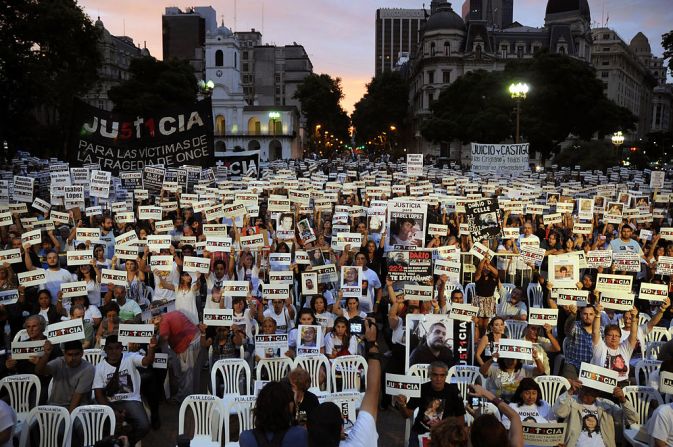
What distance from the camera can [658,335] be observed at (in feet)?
26.7

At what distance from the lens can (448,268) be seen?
9117 mm

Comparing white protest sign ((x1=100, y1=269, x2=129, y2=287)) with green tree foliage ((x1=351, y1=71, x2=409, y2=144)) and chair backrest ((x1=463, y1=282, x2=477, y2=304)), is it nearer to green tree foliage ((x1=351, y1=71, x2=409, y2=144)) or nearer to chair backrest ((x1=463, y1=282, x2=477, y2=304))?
chair backrest ((x1=463, y1=282, x2=477, y2=304))

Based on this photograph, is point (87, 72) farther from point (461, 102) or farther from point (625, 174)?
point (461, 102)

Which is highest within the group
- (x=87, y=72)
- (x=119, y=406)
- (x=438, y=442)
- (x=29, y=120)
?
(x=87, y=72)

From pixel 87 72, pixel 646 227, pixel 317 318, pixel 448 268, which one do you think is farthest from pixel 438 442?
pixel 87 72

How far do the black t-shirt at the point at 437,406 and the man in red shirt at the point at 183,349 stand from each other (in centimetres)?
322

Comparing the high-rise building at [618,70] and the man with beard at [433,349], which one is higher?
the high-rise building at [618,70]

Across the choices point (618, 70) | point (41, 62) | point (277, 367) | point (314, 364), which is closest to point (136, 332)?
point (277, 367)

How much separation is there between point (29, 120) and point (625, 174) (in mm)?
36311

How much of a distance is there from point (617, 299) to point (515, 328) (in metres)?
1.34

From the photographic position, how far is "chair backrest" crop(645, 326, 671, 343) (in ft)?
26.3

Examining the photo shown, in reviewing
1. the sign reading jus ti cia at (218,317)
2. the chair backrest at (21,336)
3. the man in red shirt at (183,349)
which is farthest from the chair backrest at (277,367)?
the chair backrest at (21,336)

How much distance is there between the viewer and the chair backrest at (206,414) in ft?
19.3

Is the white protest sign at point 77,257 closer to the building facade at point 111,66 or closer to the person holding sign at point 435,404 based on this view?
the person holding sign at point 435,404
